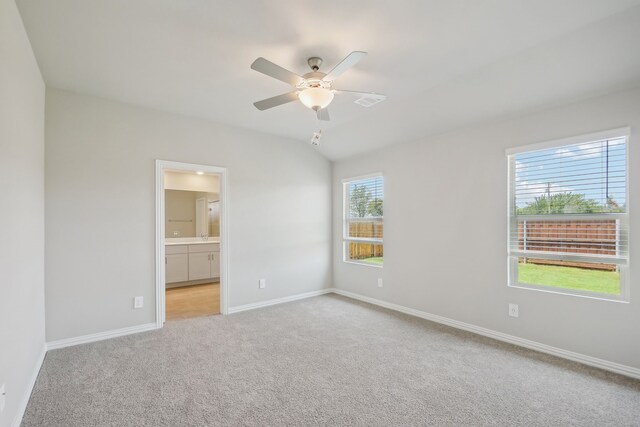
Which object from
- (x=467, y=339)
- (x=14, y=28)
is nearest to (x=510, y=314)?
(x=467, y=339)

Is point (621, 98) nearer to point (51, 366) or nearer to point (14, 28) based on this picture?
point (14, 28)

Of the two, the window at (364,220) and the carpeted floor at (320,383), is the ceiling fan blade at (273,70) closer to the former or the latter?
the carpeted floor at (320,383)

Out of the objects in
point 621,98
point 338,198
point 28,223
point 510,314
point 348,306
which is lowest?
point 348,306

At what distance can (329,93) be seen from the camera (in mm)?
2479

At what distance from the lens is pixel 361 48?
7.93 ft

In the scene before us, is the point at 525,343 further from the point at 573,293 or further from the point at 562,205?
the point at 562,205

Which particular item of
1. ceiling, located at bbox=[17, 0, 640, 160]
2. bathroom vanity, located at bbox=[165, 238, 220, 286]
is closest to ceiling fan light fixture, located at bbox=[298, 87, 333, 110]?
ceiling, located at bbox=[17, 0, 640, 160]

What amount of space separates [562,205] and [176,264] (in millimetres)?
5699

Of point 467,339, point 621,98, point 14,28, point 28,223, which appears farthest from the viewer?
point 467,339

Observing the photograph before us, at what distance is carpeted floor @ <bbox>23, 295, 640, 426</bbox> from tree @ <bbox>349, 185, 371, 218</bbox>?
2.00 metres

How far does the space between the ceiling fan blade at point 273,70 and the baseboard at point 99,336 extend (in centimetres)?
314

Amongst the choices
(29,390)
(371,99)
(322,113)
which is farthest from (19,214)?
(371,99)

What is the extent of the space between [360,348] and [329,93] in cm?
240

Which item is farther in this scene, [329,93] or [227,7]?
[329,93]
